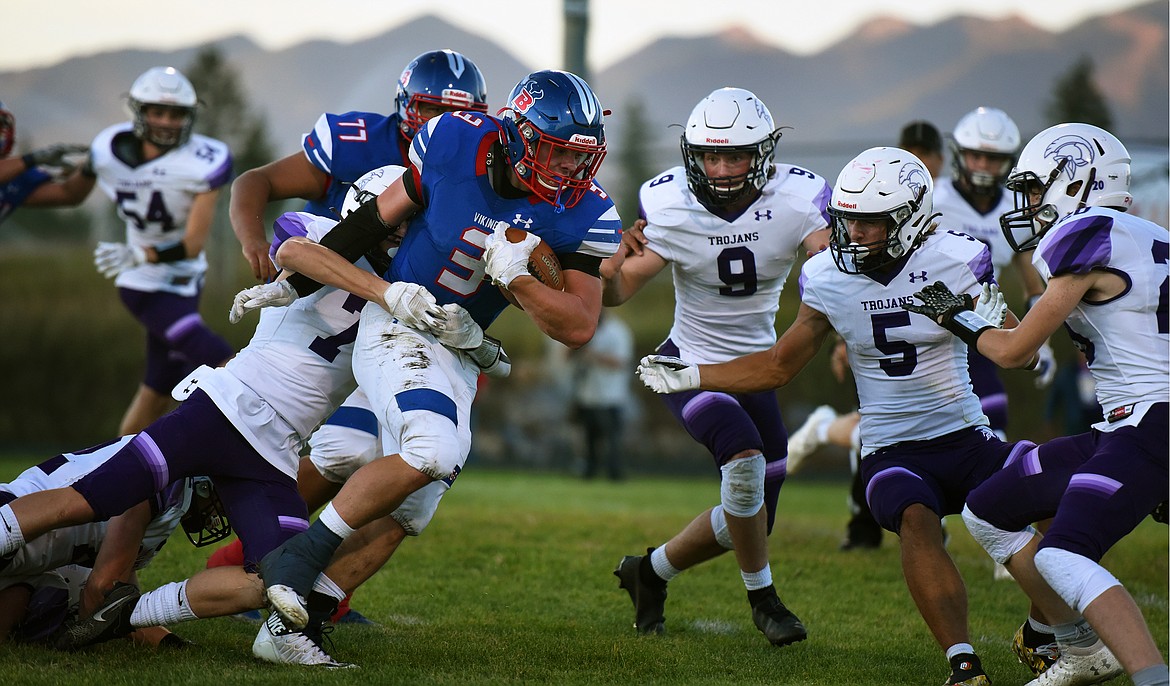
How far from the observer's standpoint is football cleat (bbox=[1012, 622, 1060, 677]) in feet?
13.1

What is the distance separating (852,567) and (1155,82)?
1320 cm

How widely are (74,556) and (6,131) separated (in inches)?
168

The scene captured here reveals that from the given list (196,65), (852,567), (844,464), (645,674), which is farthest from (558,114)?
(196,65)

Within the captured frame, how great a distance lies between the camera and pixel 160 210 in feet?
24.6

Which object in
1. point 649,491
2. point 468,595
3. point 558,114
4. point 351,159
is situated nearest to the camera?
point 558,114

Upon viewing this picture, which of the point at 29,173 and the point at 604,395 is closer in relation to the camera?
the point at 29,173

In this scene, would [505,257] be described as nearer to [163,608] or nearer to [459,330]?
[459,330]

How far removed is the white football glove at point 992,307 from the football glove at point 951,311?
0.10 feet

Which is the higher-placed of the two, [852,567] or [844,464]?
[852,567]

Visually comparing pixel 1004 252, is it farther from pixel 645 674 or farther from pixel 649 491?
pixel 649 491

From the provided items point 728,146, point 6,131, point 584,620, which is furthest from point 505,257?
point 6,131

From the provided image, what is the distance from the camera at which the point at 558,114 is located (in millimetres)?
3832

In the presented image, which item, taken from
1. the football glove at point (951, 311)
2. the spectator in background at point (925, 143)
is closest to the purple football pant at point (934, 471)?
the football glove at point (951, 311)

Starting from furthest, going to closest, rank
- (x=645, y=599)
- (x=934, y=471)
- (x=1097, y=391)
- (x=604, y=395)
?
(x=604, y=395) → (x=645, y=599) → (x=934, y=471) → (x=1097, y=391)
